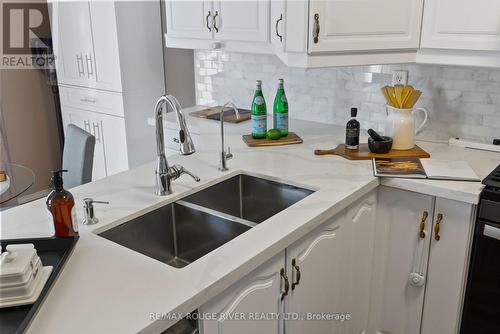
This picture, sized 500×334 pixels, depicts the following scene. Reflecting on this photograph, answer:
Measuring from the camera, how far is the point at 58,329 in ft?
3.07

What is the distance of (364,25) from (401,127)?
47 cm

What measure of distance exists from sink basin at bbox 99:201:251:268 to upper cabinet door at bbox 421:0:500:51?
111cm

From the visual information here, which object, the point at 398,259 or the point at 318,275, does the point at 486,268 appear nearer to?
the point at 398,259

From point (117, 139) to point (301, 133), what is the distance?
1.35m

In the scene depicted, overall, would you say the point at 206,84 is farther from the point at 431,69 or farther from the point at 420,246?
the point at 420,246

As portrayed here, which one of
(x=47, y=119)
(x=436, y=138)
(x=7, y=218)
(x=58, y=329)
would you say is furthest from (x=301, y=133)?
(x=47, y=119)

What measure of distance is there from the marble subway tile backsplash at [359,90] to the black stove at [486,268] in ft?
1.43

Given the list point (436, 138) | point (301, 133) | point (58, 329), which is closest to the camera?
point (58, 329)

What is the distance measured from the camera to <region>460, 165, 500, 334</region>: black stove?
1.59 meters

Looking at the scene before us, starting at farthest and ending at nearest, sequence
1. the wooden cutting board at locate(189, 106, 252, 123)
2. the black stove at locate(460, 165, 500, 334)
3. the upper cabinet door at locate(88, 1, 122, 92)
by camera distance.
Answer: the upper cabinet door at locate(88, 1, 122, 92) < the wooden cutting board at locate(189, 106, 252, 123) < the black stove at locate(460, 165, 500, 334)

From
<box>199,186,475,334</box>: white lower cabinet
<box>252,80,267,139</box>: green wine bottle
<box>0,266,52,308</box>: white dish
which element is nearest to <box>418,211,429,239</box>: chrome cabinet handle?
<box>199,186,475,334</box>: white lower cabinet

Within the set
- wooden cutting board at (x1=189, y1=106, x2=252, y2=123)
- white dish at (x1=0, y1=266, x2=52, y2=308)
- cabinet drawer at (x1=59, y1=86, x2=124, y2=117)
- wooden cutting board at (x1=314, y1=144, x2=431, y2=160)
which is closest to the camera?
white dish at (x1=0, y1=266, x2=52, y2=308)

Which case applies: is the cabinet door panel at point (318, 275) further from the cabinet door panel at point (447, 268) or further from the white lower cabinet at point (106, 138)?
the white lower cabinet at point (106, 138)

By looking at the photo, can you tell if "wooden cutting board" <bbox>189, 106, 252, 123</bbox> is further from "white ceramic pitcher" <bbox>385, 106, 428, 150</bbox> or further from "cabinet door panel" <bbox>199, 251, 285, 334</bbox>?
"cabinet door panel" <bbox>199, 251, 285, 334</bbox>
